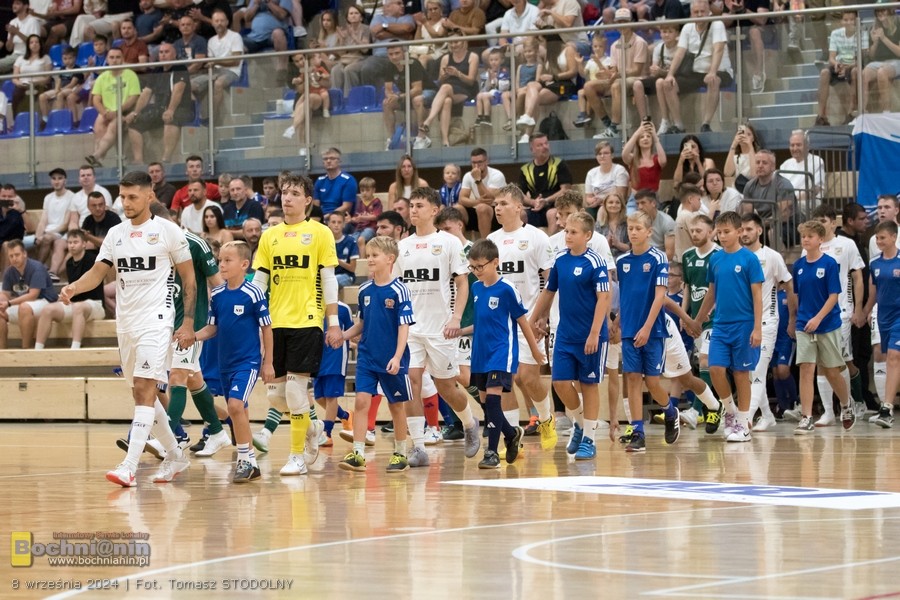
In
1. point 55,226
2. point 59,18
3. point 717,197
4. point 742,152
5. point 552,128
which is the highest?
point 59,18

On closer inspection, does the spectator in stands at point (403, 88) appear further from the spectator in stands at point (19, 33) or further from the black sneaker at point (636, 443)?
the spectator in stands at point (19, 33)

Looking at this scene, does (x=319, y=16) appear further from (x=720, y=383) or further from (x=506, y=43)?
(x=720, y=383)

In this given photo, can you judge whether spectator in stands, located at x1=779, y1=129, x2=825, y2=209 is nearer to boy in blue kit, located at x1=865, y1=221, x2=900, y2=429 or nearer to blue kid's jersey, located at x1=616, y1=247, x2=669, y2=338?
boy in blue kit, located at x1=865, y1=221, x2=900, y2=429

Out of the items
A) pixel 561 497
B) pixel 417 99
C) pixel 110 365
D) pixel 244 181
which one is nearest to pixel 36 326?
pixel 110 365

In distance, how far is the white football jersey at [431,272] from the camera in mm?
12391

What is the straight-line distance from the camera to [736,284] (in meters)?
13.5

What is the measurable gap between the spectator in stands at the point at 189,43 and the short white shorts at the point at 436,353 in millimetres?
11870

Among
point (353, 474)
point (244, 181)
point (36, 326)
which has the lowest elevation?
point (353, 474)

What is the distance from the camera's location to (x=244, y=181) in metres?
19.9

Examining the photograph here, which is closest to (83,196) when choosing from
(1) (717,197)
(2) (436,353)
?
(1) (717,197)

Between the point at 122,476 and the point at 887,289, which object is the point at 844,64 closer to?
→ the point at 887,289

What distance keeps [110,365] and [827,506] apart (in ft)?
42.7

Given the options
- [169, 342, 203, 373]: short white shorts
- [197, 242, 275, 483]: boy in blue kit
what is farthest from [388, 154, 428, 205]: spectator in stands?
[197, 242, 275, 483]: boy in blue kit

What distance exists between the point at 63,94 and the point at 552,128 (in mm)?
8322
